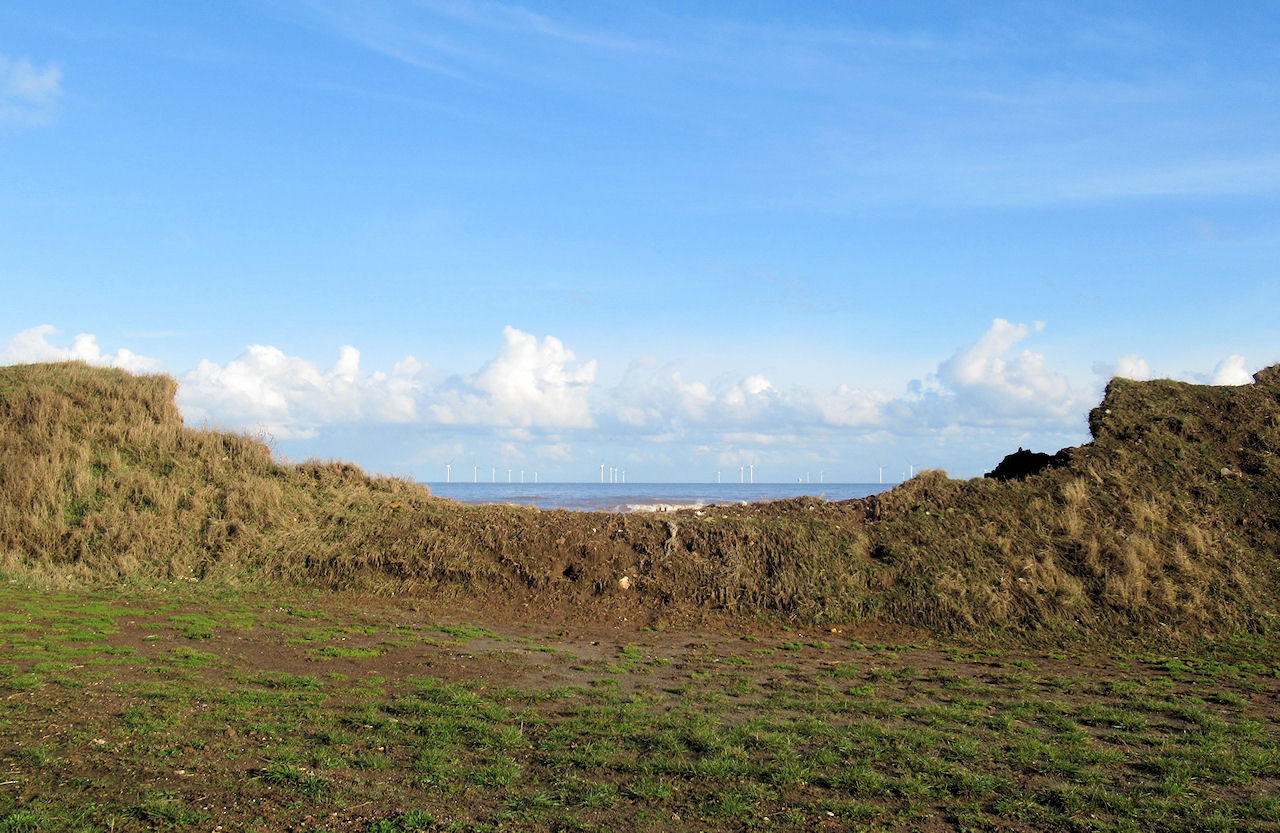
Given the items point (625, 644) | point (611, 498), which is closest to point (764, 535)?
point (625, 644)

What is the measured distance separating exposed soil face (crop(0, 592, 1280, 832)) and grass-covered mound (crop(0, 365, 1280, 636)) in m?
1.99

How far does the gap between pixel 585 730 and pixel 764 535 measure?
382 inches

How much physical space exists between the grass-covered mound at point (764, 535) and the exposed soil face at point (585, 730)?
199 cm

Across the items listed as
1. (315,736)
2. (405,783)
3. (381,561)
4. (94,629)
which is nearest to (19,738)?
(315,736)

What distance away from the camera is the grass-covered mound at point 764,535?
15.0 m

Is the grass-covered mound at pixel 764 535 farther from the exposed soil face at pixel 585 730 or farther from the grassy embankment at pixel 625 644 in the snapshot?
the exposed soil face at pixel 585 730

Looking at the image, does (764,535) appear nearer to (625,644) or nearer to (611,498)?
(625,644)

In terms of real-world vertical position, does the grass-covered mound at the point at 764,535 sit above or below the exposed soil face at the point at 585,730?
above

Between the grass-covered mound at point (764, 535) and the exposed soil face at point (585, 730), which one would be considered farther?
the grass-covered mound at point (764, 535)

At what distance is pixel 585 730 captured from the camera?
7902 mm

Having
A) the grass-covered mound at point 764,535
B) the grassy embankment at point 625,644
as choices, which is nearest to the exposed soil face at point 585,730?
the grassy embankment at point 625,644

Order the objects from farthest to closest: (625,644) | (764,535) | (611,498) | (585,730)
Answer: (611,498) → (764,535) → (625,644) → (585,730)

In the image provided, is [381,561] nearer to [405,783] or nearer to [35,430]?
[35,430]

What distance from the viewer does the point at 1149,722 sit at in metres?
8.68
